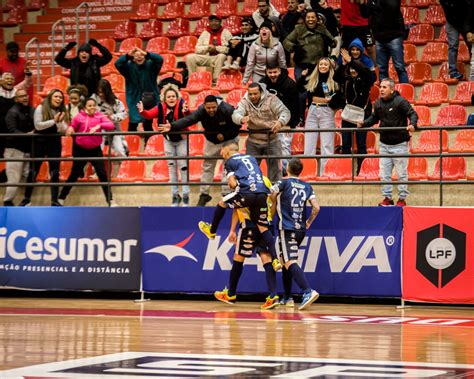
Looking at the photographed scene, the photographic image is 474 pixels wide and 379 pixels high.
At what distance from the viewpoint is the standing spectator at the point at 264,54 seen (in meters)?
18.2

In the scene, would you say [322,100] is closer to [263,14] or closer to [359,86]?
[359,86]

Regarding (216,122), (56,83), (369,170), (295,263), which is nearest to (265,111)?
(216,122)

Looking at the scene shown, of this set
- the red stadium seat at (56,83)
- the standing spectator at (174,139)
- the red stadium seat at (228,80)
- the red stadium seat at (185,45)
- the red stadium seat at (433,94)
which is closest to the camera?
the standing spectator at (174,139)

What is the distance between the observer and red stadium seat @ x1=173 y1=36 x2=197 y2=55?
2350cm

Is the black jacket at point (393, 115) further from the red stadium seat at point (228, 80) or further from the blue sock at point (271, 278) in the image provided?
the red stadium seat at point (228, 80)

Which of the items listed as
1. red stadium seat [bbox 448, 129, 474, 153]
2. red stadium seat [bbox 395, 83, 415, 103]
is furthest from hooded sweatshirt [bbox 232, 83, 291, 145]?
red stadium seat [bbox 395, 83, 415, 103]

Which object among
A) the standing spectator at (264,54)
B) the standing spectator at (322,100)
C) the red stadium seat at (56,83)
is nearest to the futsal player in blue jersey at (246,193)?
the standing spectator at (322,100)

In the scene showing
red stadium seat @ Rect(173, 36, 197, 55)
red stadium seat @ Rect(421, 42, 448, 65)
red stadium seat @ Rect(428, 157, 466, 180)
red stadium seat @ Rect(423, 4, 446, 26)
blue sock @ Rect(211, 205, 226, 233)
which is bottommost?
blue sock @ Rect(211, 205, 226, 233)

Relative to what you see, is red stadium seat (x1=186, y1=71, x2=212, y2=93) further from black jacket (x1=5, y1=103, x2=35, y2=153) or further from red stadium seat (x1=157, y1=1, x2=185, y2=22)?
red stadium seat (x1=157, y1=1, x2=185, y2=22)

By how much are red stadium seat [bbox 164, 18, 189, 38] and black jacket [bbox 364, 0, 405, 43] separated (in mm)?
6682

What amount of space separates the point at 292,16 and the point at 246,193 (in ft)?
18.3

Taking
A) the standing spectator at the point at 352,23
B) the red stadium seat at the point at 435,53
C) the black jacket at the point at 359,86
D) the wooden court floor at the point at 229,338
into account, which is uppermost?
the standing spectator at the point at 352,23

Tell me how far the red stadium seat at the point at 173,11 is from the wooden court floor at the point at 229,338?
10.4 metres

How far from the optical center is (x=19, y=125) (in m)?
18.2
